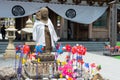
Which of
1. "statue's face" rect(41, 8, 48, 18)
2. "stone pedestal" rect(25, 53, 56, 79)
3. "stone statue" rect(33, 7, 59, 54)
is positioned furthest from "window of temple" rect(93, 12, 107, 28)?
"stone pedestal" rect(25, 53, 56, 79)

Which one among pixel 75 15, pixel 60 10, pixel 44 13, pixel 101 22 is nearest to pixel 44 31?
pixel 44 13

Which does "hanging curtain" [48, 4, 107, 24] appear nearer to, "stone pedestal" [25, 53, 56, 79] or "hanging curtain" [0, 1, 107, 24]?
"hanging curtain" [0, 1, 107, 24]

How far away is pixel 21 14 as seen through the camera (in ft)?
64.1

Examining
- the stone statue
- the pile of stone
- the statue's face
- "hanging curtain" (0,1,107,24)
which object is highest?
"hanging curtain" (0,1,107,24)

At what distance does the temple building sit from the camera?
64.3ft

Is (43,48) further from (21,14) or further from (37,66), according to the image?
(21,14)

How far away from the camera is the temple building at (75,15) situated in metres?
19.6

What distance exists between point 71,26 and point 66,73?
19.1 m

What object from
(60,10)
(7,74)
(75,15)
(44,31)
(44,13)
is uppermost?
(60,10)

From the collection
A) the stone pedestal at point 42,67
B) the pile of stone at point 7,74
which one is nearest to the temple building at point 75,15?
the stone pedestal at point 42,67

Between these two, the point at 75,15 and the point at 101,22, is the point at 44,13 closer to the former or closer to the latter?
the point at 75,15

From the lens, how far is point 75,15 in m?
21.1

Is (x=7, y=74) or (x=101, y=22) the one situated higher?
(x=101, y=22)

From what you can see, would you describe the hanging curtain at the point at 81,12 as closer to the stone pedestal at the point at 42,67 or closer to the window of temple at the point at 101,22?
the window of temple at the point at 101,22
